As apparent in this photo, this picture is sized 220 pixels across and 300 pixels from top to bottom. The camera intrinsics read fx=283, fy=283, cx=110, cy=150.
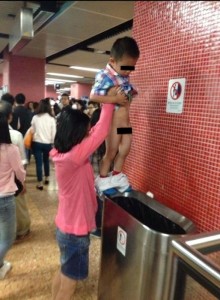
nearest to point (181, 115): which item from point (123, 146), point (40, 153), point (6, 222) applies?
point (123, 146)

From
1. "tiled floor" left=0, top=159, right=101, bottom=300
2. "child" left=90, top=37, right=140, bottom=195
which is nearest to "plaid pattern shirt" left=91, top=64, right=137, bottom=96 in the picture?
"child" left=90, top=37, right=140, bottom=195

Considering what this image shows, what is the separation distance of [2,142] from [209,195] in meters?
1.26

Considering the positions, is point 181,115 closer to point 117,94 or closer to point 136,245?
point 117,94

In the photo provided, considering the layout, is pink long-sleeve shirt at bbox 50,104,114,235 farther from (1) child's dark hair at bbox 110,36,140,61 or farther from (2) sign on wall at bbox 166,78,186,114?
(2) sign on wall at bbox 166,78,186,114

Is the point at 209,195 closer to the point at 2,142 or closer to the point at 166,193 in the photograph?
the point at 166,193

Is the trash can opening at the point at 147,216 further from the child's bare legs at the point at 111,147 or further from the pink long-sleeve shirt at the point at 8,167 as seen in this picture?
the pink long-sleeve shirt at the point at 8,167

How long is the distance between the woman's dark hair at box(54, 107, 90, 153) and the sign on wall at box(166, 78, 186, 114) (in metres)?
0.46

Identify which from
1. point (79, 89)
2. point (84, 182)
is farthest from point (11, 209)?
point (79, 89)

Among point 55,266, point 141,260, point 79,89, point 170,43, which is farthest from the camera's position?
point 79,89

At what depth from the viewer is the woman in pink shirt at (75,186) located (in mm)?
1345

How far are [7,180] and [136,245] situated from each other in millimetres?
1005

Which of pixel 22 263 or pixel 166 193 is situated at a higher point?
pixel 166 193

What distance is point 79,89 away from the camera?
1474cm

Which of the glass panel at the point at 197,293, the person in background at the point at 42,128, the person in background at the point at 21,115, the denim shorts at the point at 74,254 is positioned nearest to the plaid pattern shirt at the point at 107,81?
the denim shorts at the point at 74,254
